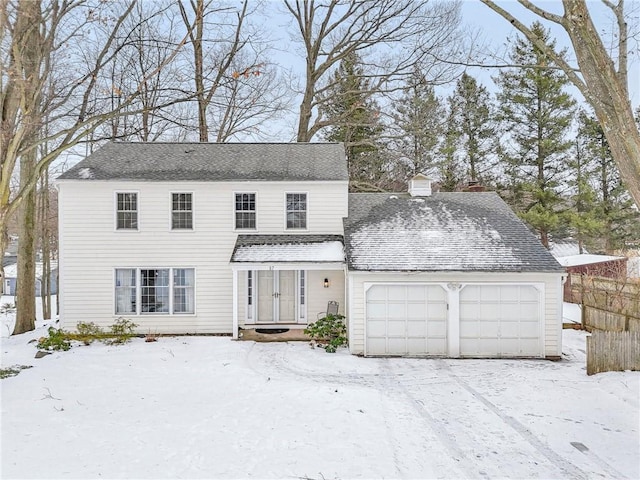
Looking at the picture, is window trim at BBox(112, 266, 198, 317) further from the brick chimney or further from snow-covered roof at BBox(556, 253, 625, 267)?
snow-covered roof at BBox(556, 253, 625, 267)

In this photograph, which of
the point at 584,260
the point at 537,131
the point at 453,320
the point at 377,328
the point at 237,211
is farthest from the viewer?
the point at 537,131

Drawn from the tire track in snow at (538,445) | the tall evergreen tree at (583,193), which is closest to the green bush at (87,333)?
the tire track in snow at (538,445)

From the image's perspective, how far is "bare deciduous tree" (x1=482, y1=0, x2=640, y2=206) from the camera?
5797mm

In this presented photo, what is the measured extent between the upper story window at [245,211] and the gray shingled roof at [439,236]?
10.4 feet

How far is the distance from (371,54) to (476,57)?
13949 millimetres

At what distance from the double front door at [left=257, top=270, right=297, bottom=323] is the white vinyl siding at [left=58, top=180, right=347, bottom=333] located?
667 millimetres

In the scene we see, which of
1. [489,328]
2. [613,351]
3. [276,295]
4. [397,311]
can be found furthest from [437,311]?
[276,295]

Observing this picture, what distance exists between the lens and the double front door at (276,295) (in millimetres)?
13844

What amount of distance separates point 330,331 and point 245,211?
4895 mm

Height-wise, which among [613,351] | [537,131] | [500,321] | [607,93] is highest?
[537,131]

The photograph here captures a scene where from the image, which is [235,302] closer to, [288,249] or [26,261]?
[288,249]

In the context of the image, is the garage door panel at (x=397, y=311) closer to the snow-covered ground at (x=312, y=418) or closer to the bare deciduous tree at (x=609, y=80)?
the snow-covered ground at (x=312, y=418)

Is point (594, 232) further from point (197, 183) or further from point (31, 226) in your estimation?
point (31, 226)

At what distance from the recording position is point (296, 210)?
547 inches
